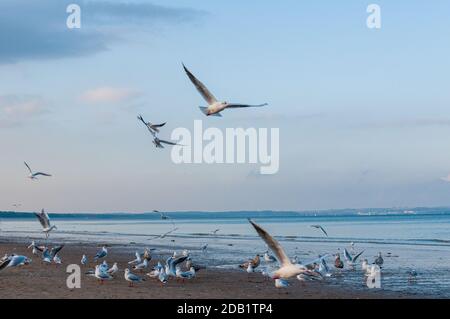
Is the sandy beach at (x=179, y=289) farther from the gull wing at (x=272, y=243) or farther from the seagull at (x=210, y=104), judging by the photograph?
the gull wing at (x=272, y=243)

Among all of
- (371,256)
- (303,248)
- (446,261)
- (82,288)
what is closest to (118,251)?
(303,248)

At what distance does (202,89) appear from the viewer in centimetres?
1585

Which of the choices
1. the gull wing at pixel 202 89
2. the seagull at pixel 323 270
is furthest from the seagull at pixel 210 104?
the seagull at pixel 323 270

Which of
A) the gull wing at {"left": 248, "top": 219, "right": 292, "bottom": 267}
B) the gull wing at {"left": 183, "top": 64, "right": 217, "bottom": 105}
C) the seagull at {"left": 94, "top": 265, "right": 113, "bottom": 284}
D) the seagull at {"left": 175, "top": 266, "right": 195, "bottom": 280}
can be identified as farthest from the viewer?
the seagull at {"left": 175, "top": 266, "right": 195, "bottom": 280}

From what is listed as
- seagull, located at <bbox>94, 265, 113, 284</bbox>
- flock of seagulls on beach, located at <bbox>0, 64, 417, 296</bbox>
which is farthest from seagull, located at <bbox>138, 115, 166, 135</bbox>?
seagull, located at <bbox>94, 265, 113, 284</bbox>

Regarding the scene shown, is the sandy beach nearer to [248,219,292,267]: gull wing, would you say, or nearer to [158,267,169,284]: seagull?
[158,267,169,284]: seagull

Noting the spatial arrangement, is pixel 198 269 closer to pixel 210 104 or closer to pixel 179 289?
pixel 179 289

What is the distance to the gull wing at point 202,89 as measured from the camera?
15547 millimetres

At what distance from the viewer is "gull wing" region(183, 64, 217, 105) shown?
1555 cm

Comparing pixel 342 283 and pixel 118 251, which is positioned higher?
pixel 118 251
